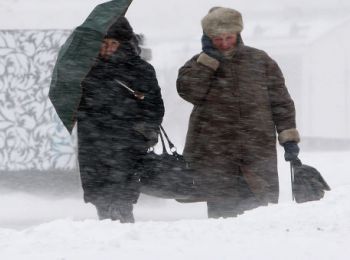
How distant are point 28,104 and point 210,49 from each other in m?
5.52

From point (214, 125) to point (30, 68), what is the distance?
5.60m

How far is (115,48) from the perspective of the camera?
4957 millimetres

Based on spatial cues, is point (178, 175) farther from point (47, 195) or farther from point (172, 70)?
point (172, 70)

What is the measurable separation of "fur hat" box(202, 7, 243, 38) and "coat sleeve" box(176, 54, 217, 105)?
16cm

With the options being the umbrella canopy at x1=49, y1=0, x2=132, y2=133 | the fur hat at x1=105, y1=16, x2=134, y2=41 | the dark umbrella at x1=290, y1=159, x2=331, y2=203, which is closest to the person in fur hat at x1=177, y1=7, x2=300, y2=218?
the dark umbrella at x1=290, y1=159, x2=331, y2=203

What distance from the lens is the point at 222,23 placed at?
15.9 feet

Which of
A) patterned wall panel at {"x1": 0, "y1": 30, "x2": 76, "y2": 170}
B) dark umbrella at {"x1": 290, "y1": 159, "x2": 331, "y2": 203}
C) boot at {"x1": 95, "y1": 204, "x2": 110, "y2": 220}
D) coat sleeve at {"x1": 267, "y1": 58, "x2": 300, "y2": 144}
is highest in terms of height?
coat sleeve at {"x1": 267, "y1": 58, "x2": 300, "y2": 144}

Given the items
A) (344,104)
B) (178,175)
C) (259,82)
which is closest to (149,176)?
(178,175)

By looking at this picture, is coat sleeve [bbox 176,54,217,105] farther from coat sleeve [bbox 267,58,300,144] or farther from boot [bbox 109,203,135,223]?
boot [bbox 109,203,135,223]

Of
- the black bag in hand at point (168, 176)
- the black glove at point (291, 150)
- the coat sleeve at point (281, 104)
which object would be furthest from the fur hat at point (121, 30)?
the black glove at point (291, 150)

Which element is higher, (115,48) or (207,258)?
(115,48)

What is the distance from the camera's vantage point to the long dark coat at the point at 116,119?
4.92m

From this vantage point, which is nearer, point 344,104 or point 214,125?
point 214,125

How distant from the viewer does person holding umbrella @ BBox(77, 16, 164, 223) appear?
194 inches
